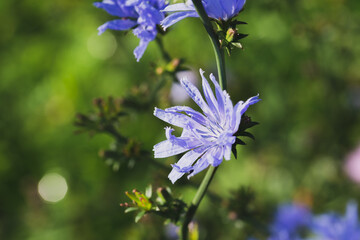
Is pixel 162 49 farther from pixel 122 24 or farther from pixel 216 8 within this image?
pixel 216 8

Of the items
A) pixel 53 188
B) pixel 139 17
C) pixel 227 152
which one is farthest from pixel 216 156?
pixel 53 188

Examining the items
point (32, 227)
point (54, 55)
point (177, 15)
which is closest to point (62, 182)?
point (32, 227)

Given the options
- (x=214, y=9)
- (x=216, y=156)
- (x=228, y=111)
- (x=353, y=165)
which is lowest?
(x=353, y=165)

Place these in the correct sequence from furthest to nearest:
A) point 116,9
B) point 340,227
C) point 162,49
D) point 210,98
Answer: point 340,227 → point 162,49 → point 116,9 → point 210,98

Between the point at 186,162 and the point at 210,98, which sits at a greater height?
the point at 210,98

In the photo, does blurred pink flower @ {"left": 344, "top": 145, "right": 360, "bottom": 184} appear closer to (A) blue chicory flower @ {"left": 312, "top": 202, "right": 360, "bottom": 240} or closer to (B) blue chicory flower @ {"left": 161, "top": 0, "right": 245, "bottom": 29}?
(A) blue chicory flower @ {"left": 312, "top": 202, "right": 360, "bottom": 240}

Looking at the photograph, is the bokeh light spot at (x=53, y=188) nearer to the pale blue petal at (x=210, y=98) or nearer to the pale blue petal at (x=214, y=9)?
the pale blue petal at (x=210, y=98)
